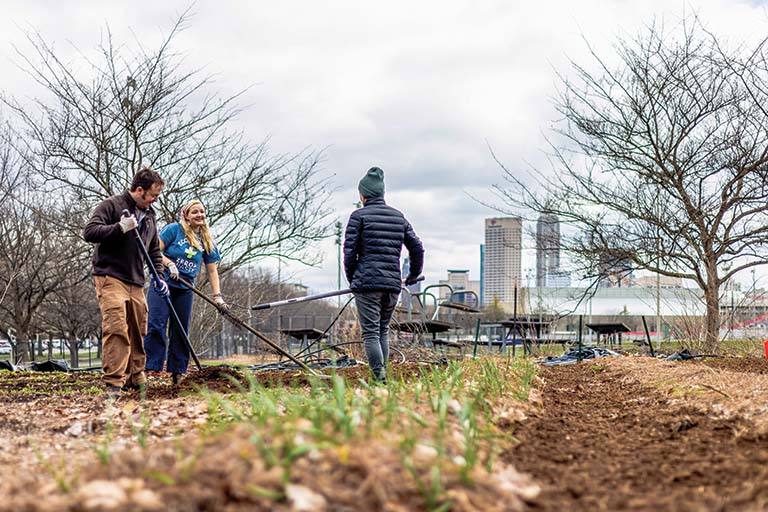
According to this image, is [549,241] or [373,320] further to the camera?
[549,241]

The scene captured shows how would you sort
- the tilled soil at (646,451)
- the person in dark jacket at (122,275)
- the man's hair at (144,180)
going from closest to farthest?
the tilled soil at (646,451), the person in dark jacket at (122,275), the man's hair at (144,180)

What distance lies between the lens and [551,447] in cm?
339

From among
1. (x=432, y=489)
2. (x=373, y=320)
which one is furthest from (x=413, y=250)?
(x=432, y=489)

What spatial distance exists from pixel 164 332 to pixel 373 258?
7.44 ft

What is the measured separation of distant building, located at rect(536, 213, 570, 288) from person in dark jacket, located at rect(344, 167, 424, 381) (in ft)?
23.9

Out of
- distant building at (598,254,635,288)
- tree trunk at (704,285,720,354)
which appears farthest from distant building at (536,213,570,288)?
tree trunk at (704,285,720,354)

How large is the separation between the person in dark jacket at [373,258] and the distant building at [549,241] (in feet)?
23.9

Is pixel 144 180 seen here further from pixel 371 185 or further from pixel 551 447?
pixel 551 447

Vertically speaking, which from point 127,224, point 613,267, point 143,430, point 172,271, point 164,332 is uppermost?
point 613,267

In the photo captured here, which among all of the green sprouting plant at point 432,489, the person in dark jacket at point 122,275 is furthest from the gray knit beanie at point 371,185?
the green sprouting plant at point 432,489

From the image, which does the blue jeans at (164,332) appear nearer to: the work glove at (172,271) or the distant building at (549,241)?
the work glove at (172,271)

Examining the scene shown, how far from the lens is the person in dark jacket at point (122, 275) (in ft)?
19.1

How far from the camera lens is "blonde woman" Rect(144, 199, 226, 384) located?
705cm

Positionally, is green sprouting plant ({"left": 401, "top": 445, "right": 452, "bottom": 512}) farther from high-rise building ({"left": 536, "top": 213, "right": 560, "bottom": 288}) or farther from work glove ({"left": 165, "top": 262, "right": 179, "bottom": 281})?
high-rise building ({"left": 536, "top": 213, "right": 560, "bottom": 288})
